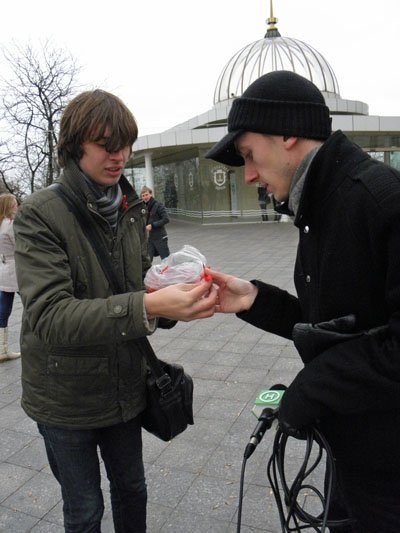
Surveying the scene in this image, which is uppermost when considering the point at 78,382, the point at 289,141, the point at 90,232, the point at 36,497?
the point at 289,141

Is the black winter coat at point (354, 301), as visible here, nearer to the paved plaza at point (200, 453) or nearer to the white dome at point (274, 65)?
the paved plaza at point (200, 453)

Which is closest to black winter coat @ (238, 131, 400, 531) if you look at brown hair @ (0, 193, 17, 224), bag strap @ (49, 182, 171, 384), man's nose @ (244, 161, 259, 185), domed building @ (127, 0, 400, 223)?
man's nose @ (244, 161, 259, 185)

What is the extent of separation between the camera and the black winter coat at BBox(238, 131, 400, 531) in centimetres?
121

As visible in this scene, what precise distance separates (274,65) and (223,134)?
8.51m

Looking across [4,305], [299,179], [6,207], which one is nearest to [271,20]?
[6,207]

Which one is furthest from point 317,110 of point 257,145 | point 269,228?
point 269,228

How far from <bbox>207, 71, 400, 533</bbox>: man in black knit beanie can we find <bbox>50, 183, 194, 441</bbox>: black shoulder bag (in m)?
0.59

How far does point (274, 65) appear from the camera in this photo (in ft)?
76.9

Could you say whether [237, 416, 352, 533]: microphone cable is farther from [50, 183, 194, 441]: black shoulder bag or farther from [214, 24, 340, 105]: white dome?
[214, 24, 340, 105]: white dome

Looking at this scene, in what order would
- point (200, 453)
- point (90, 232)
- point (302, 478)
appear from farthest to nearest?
point (200, 453)
point (90, 232)
point (302, 478)

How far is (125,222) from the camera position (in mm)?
1829

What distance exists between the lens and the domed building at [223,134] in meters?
18.3

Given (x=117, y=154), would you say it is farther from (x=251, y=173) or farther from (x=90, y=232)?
(x=251, y=173)

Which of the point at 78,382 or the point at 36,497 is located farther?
the point at 36,497
